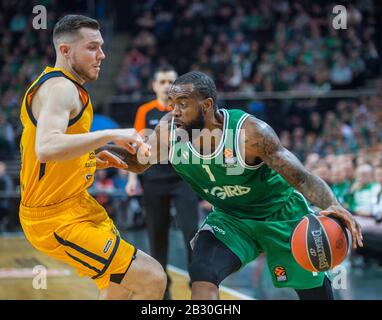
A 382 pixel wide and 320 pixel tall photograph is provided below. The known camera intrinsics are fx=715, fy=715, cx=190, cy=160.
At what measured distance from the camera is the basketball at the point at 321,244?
386 centimetres

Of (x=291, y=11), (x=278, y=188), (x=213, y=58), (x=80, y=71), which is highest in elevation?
(x=291, y=11)

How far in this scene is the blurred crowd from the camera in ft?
46.3

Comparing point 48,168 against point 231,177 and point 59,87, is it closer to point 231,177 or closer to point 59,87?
point 59,87

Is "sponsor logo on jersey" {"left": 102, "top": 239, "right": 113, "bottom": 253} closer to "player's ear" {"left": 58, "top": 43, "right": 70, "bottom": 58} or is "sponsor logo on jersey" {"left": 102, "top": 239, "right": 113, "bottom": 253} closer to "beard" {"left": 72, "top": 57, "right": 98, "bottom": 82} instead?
"beard" {"left": 72, "top": 57, "right": 98, "bottom": 82}

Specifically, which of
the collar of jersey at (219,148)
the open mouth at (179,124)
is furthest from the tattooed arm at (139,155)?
the collar of jersey at (219,148)

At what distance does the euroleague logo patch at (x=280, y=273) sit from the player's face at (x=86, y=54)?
1.57 meters

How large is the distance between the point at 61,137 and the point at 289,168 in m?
1.30

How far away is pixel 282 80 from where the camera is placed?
1410 cm

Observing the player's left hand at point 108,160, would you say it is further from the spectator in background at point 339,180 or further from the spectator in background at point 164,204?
the spectator in background at point 339,180

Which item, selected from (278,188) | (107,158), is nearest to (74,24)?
(107,158)

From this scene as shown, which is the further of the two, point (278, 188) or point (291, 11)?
point (291, 11)

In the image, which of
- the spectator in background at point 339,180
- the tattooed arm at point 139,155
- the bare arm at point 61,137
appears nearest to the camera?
the bare arm at point 61,137
